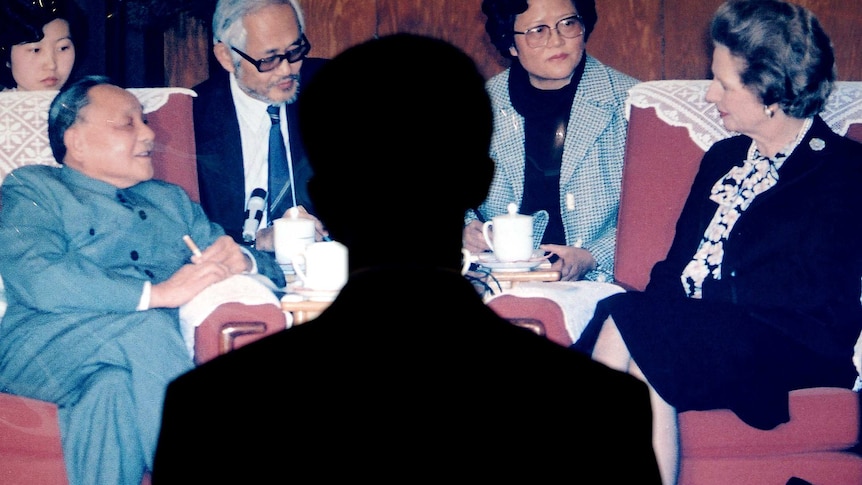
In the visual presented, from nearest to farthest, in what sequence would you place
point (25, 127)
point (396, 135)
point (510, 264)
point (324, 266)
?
1. point (396, 135)
2. point (324, 266)
3. point (510, 264)
4. point (25, 127)

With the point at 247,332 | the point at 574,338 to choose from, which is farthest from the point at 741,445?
the point at 247,332

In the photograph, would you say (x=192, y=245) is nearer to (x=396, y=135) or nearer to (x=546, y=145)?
(x=546, y=145)

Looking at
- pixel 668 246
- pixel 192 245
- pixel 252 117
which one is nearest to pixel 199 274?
pixel 192 245

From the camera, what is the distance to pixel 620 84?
2137 millimetres

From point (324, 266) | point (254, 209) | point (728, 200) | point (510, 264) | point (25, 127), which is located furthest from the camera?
point (254, 209)

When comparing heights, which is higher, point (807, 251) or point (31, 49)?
point (31, 49)

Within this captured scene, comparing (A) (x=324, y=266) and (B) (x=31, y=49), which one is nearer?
(A) (x=324, y=266)

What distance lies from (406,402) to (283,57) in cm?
179

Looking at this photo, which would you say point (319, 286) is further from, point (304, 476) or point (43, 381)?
point (304, 476)

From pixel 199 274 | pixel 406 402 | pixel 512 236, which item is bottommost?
pixel 199 274

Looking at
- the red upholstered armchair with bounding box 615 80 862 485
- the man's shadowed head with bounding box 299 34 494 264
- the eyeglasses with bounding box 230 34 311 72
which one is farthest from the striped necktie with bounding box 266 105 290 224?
the man's shadowed head with bounding box 299 34 494 264

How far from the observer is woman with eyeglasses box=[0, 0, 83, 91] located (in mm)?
2117

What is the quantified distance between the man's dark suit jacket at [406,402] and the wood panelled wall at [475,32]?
198 cm

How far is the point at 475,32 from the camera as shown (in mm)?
2424
